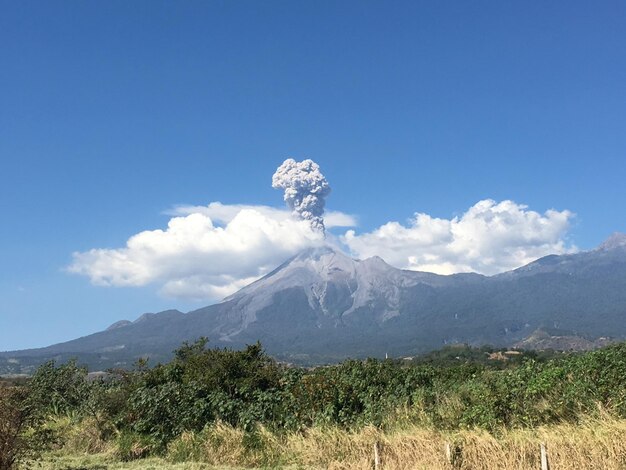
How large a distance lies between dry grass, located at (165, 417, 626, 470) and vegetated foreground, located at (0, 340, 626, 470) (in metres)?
0.03

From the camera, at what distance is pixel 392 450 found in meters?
11.9

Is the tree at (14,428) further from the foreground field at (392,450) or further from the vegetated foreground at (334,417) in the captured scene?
the foreground field at (392,450)

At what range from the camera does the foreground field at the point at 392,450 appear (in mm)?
10203

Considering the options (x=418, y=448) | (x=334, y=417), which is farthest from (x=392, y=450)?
(x=334, y=417)

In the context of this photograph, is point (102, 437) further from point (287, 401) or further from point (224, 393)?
point (287, 401)

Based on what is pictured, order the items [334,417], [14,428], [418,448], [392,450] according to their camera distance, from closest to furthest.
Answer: [14,428] → [418,448] → [392,450] → [334,417]

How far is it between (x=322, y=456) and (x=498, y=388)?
→ 4913 millimetres

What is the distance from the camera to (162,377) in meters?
19.2

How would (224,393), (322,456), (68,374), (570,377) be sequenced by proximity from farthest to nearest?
1. (68,374)
2. (224,393)
3. (570,377)
4. (322,456)

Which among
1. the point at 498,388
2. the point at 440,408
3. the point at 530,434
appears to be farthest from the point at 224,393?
the point at 530,434

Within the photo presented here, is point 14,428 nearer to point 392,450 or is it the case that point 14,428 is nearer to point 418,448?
point 392,450

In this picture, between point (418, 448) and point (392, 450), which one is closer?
point (418, 448)

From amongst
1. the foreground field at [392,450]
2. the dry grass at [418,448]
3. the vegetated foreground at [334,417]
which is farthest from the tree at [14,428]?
the dry grass at [418,448]

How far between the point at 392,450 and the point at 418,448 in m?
0.62
